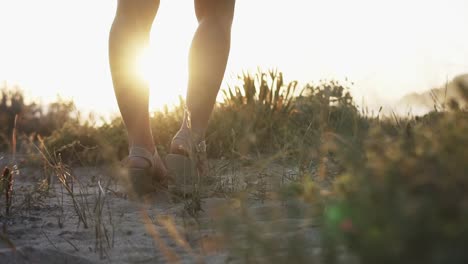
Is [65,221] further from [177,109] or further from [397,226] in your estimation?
[177,109]

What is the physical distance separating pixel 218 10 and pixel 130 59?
0.52 meters

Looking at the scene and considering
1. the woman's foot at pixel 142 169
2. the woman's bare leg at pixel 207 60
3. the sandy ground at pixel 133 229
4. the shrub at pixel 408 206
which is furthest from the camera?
the woman's bare leg at pixel 207 60

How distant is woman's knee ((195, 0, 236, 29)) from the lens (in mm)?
2807

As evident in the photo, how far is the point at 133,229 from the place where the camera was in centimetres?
202

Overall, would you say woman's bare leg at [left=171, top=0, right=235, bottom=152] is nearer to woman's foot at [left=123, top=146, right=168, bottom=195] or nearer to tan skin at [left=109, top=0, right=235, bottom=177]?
tan skin at [left=109, top=0, right=235, bottom=177]

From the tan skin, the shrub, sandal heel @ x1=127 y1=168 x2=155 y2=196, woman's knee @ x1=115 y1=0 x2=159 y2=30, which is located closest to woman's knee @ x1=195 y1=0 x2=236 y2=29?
the tan skin

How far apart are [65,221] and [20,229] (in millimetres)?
202

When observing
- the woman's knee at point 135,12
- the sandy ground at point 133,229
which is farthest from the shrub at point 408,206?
the woman's knee at point 135,12

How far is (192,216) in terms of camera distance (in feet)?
6.92

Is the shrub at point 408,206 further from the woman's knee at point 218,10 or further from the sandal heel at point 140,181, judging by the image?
the woman's knee at point 218,10

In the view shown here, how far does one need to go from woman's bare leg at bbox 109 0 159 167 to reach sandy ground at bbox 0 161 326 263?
0.35 metres

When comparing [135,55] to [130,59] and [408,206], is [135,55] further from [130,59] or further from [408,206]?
[408,206]

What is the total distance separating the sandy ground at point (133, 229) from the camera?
1.60m

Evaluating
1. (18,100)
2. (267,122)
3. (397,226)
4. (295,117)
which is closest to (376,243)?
(397,226)
